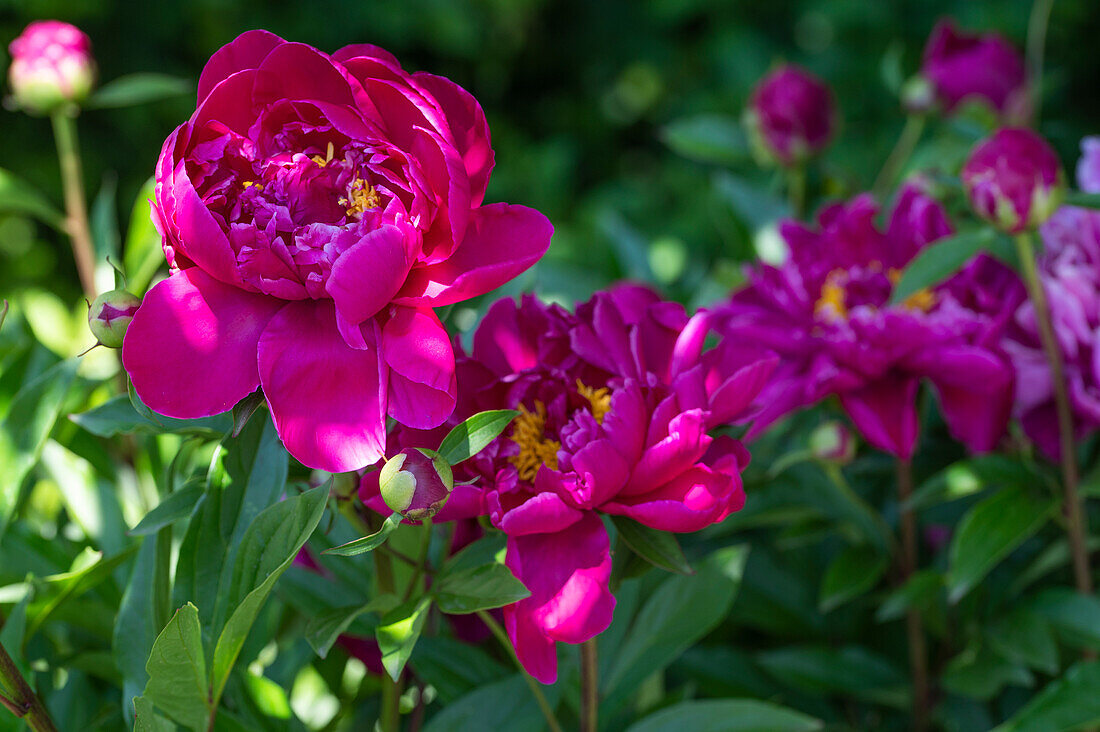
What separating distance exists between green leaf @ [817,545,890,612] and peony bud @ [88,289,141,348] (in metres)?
0.43

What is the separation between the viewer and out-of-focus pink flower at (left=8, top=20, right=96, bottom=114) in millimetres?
708

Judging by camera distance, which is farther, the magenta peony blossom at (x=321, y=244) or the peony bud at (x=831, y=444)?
the peony bud at (x=831, y=444)

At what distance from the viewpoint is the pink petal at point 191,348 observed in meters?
0.35

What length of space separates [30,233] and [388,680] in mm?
1979

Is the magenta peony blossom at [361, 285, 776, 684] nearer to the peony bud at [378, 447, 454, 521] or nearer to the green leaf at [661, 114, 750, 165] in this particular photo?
the peony bud at [378, 447, 454, 521]

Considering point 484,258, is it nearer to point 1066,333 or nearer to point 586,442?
point 586,442

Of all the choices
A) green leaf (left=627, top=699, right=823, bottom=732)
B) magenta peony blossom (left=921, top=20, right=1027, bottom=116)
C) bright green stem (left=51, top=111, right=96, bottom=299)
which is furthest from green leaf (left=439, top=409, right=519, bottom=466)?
magenta peony blossom (left=921, top=20, right=1027, bottom=116)

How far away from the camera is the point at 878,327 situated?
54 centimetres

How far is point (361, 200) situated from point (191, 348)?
8 cm

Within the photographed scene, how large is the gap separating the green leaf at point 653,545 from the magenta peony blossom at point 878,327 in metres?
0.15

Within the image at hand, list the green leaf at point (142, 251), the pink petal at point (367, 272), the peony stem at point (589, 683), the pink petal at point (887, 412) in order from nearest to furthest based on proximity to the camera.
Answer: the pink petal at point (367, 272), the peony stem at point (589, 683), the pink petal at point (887, 412), the green leaf at point (142, 251)

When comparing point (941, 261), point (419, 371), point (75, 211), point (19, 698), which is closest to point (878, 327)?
point (941, 261)

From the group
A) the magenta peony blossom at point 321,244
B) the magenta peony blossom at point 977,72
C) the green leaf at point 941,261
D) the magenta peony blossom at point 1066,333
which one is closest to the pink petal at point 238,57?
the magenta peony blossom at point 321,244

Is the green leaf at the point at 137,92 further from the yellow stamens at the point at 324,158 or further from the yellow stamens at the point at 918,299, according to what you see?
the yellow stamens at the point at 918,299
